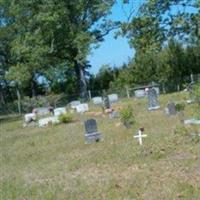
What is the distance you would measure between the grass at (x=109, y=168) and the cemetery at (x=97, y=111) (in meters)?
0.02

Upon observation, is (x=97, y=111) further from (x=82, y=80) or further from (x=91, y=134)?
(x=82, y=80)

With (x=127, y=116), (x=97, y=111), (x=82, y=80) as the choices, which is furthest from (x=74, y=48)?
(x=127, y=116)

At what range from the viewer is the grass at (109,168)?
9961mm

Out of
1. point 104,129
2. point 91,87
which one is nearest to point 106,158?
point 104,129

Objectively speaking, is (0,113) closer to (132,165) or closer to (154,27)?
(154,27)

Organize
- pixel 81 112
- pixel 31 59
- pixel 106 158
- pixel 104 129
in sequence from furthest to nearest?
pixel 31 59
pixel 81 112
pixel 104 129
pixel 106 158

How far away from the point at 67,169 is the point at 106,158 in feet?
3.75

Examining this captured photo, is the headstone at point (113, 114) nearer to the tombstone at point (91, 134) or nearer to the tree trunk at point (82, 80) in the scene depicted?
the tombstone at point (91, 134)

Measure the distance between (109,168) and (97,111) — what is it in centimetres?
1966

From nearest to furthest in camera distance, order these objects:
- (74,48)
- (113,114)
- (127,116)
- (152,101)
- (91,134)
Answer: (91,134)
(127,116)
(113,114)
(152,101)
(74,48)

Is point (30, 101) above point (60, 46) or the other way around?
the other way around

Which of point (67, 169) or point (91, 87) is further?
point (91, 87)

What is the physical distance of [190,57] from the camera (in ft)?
172

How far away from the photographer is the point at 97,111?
32000 mm
